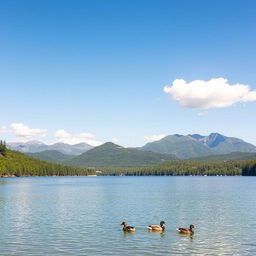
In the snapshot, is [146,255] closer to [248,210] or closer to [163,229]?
[163,229]

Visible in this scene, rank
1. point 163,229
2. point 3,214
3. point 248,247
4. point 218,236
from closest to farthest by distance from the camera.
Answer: point 248,247 < point 218,236 < point 163,229 < point 3,214

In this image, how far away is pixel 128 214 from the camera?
77125mm

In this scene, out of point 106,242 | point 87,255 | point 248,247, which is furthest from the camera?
point 106,242

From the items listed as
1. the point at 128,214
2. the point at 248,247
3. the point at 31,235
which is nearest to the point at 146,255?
the point at 248,247

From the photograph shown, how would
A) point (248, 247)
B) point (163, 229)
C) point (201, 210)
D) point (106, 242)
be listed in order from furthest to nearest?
Result: 1. point (201, 210)
2. point (163, 229)
3. point (106, 242)
4. point (248, 247)

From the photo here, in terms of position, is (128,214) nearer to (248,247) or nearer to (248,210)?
(248,210)

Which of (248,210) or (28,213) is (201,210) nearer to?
(248,210)

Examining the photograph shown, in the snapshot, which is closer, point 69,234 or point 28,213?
point 69,234

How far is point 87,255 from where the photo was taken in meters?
42.0

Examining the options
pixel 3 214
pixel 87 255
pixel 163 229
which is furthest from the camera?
pixel 3 214

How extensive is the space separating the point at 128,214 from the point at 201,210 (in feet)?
55.8

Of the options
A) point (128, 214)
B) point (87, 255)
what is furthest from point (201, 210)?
point (87, 255)

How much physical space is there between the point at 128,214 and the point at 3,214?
80.0 feet

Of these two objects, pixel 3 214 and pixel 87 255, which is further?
pixel 3 214
